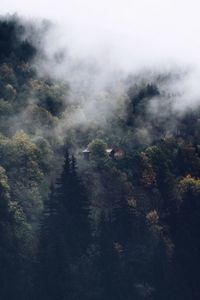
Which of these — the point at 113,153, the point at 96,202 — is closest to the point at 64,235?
the point at 96,202

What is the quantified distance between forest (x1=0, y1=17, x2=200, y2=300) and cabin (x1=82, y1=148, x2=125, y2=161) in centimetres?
43

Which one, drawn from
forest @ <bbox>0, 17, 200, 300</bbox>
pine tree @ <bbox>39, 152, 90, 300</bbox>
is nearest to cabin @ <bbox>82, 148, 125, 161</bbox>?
forest @ <bbox>0, 17, 200, 300</bbox>

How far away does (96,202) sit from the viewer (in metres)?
142

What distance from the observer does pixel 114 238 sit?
133 metres

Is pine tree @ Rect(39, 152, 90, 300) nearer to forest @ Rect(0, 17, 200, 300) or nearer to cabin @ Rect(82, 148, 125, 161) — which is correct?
forest @ Rect(0, 17, 200, 300)

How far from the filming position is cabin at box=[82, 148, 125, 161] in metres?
159

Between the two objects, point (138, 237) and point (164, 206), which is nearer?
point (138, 237)

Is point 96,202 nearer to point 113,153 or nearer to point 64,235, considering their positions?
point 64,235

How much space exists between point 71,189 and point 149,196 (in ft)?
75.8

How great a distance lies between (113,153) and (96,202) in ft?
78.2

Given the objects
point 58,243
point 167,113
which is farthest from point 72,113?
point 58,243

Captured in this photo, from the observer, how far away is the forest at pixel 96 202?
393 feet

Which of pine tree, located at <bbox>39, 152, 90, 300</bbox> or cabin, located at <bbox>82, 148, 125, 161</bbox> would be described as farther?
cabin, located at <bbox>82, 148, 125, 161</bbox>

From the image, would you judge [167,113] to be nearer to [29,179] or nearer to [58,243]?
[29,179]
